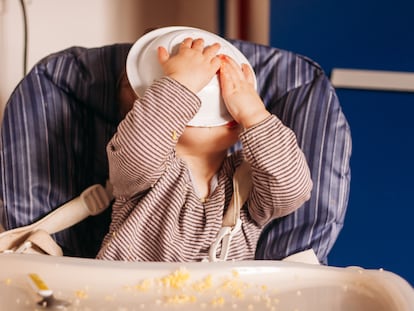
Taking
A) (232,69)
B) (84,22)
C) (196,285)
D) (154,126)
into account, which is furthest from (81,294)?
(84,22)

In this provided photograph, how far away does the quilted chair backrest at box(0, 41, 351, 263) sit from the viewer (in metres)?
0.94

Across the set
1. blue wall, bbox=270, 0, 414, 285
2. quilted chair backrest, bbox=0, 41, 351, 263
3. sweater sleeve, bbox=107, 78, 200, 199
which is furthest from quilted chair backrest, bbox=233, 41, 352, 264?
blue wall, bbox=270, 0, 414, 285

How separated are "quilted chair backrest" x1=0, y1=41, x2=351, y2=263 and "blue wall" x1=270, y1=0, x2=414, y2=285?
0.30 meters

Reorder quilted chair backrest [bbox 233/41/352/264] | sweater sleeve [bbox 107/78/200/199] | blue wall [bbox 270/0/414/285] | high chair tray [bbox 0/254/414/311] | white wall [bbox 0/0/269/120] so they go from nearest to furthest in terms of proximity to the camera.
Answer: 1. high chair tray [bbox 0/254/414/311]
2. sweater sleeve [bbox 107/78/200/199]
3. quilted chair backrest [bbox 233/41/352/264]
4. blue wall [bbox 270/0/414/285]
5. white wall [bbox 0/0/269/120]

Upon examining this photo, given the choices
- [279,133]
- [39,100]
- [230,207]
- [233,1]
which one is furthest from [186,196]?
[233,1]

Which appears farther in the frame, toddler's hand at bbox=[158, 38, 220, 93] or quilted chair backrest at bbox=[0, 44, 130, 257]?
quilted chair backrest at bbox=[0, 44, 130, 257]

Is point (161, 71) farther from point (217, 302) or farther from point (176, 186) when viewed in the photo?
point (217, 302)

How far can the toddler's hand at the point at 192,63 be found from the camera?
2.62 feet

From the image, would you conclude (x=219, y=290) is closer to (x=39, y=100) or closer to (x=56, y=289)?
(x=56, y=289)

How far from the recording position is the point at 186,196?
35.1 inches

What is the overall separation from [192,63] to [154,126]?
0.09 meters

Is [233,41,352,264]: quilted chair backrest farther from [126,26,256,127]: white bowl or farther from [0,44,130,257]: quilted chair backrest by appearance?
[0,44,130,257]: quilted chair backrest

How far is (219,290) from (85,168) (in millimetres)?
399

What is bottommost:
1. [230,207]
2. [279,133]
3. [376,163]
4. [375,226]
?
[375,226]
